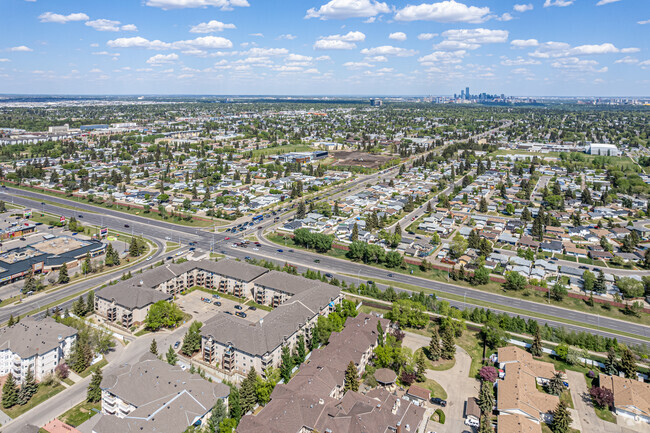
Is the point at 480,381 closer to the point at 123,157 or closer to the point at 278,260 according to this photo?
the point at 278,260

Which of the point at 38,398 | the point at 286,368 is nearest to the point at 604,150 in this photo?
the point at 286,368

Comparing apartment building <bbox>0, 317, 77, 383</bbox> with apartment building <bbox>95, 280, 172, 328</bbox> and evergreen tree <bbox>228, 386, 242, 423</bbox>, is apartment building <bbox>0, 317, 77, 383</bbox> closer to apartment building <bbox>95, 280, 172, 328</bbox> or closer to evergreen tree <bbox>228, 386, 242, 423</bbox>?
apartment building <bbox>95, 280, 172, 328</bbox>

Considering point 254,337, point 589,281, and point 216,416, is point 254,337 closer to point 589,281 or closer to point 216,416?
point 216,416

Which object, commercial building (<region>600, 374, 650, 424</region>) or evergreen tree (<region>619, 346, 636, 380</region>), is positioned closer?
commercial building (<region>600, 374, 650, 424</region>)

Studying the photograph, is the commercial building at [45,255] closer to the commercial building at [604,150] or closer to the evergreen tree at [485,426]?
the evergreen tree at [485,426]

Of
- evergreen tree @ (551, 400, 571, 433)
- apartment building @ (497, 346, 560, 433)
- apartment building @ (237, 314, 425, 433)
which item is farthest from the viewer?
apartment building @ (497, 346, 560, 433)

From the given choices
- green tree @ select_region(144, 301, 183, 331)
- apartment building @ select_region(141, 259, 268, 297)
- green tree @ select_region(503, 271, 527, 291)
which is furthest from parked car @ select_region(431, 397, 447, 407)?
green tree @ select_region(144, 301, 183, 331)

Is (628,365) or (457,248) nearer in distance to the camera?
(628,365)
